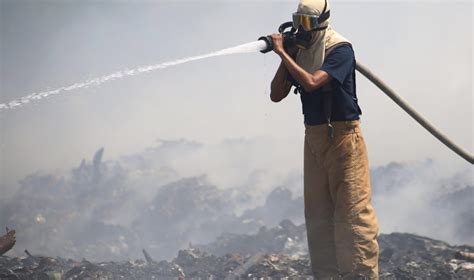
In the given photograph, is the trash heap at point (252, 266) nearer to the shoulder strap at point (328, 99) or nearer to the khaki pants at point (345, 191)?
the khaki pants at point (345, 191)

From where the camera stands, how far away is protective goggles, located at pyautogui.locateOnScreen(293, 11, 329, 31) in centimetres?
500

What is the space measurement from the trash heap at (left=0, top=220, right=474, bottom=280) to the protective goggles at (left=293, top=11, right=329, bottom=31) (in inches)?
121

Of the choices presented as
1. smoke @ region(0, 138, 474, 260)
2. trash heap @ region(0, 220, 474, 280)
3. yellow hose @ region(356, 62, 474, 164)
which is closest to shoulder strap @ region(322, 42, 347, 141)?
yellow hose @ region(356, 62, 474, 164)

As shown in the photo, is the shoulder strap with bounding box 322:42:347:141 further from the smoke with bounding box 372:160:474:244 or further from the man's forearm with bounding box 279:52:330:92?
the smoke with bounding box 372:160:474:244

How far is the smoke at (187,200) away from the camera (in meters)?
12.5

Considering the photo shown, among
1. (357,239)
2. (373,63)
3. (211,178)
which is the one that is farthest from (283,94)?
(373,63)

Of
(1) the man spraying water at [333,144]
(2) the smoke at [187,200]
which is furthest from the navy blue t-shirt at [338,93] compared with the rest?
(2) the smoke at [187,200]

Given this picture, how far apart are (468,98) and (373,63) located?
1.84 meters

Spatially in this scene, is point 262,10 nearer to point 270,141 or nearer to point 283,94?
point 270,141

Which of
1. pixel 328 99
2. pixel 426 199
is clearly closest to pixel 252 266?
pixel 328 99

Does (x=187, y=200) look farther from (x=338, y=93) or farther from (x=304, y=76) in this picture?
(x=304, y=76)

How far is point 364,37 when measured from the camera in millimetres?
15672

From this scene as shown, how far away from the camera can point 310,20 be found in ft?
16.4

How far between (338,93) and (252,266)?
134 inches
